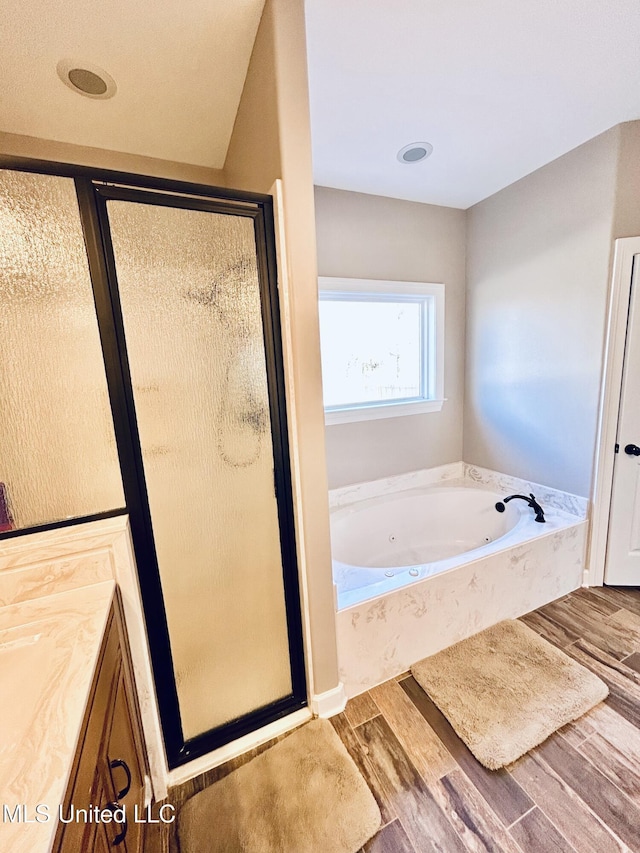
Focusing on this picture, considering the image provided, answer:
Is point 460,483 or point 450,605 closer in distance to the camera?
point 450,605

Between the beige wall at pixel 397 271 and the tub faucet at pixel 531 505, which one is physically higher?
the beige wall at pixel 397 271

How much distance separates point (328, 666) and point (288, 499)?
2.53ft

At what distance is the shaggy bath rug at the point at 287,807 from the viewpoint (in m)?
1.13

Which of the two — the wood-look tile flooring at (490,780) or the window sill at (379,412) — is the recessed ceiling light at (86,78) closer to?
the window sill at (379,412)

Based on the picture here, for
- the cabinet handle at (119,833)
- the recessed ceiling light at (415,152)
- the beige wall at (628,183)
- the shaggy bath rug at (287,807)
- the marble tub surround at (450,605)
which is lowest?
the shaggy bath rug at (287,807)

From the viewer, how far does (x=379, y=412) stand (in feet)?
8.75

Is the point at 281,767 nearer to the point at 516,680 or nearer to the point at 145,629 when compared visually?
the point at 145,629

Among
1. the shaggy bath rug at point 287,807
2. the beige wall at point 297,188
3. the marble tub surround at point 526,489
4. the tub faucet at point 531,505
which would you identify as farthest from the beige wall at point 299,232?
the marble tub surround at point 526,489

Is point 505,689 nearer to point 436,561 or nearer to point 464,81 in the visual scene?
point 436,561

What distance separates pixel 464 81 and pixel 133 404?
1.93m

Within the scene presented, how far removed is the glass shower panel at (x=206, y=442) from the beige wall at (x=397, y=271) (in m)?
1.28

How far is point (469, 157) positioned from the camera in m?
2.11

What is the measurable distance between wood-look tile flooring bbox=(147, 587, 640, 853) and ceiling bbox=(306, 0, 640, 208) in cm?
272

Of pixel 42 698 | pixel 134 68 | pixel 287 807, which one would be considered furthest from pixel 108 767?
pixel 134 68
